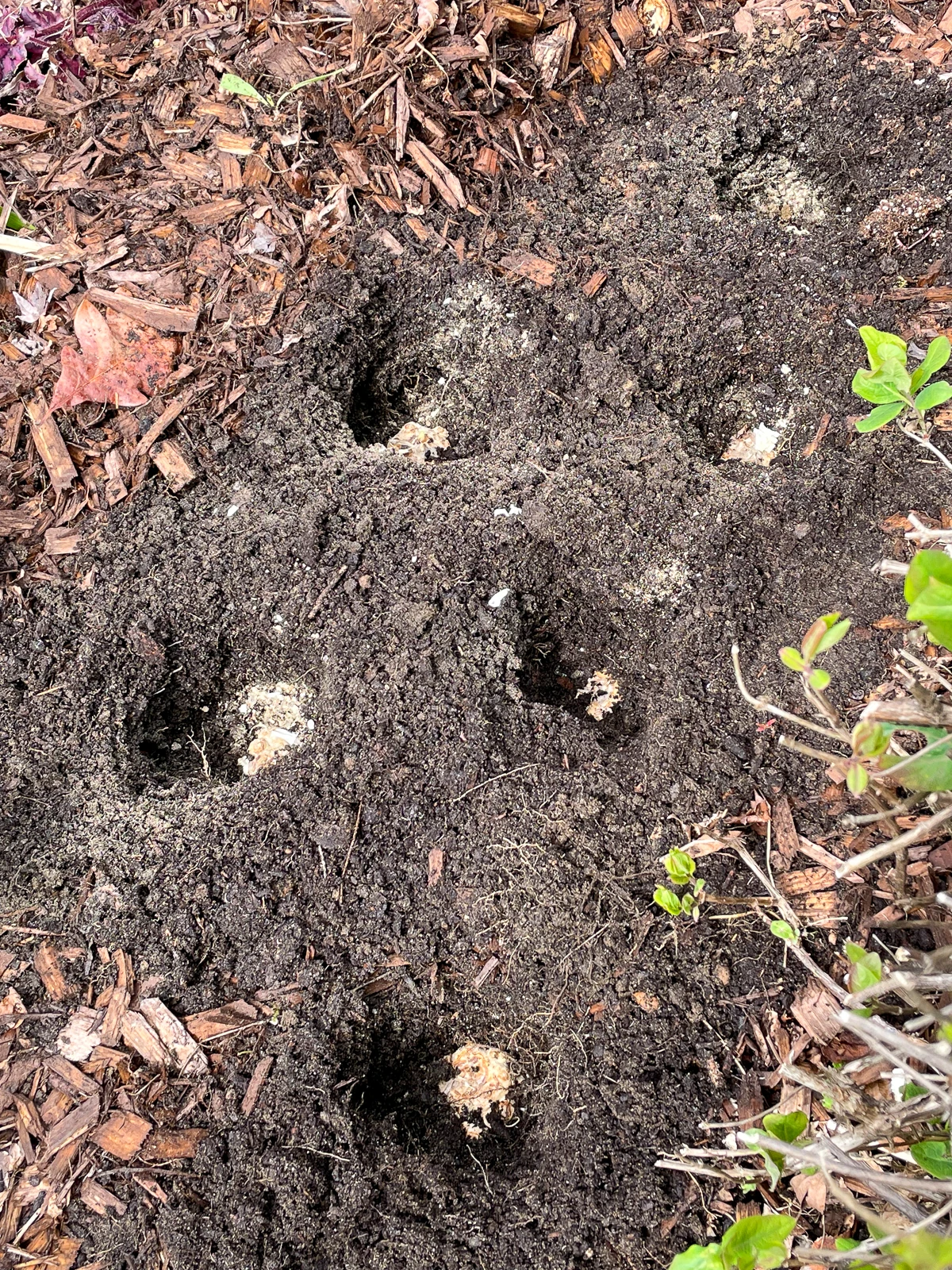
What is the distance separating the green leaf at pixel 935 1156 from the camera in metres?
1.12

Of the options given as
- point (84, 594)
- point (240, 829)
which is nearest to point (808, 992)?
point (240, 829)

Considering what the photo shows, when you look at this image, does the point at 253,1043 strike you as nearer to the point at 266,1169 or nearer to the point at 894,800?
the point at 266,1169

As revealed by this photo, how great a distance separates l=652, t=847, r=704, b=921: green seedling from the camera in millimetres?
1781

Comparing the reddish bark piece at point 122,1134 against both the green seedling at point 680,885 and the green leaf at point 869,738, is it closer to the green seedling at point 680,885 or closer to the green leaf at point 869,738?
the green seedling at point 680,885

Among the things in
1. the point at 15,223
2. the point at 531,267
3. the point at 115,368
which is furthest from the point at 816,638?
the point at 15,223

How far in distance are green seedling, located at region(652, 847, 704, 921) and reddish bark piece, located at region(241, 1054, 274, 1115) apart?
888 millimetres

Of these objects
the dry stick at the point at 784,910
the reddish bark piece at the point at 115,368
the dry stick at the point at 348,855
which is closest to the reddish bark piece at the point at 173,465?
the reddish bark piece at the point at 115,368

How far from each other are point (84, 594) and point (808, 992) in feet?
6.86

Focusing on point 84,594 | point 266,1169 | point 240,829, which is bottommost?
point 266,1169

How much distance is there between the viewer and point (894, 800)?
52.4 inches

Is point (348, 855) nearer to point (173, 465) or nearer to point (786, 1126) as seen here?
point (786, 1126)

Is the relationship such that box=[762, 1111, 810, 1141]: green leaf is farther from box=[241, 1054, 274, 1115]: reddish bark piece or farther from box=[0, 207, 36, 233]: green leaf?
box=[0, 207, 36, 233]: green leaf

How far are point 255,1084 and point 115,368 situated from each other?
6.90ft

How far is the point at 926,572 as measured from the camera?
0.94m
